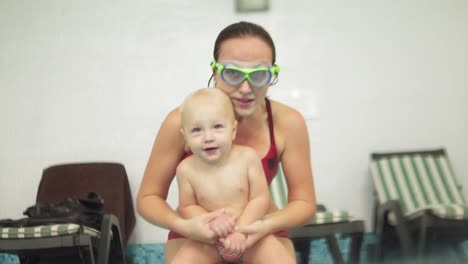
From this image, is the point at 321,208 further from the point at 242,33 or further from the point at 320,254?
the point at 242,33

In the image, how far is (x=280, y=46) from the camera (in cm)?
304

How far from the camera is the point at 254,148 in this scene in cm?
130

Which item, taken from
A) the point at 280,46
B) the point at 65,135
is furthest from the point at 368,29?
the point at 65,135

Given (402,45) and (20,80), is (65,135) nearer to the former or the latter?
(20,80)

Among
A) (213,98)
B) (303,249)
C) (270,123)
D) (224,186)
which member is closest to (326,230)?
(303,249)

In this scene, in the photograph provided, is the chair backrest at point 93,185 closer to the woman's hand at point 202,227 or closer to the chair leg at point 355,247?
the chair leg at point 355,247

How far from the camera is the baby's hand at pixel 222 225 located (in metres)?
1.05

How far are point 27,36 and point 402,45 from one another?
2.34m

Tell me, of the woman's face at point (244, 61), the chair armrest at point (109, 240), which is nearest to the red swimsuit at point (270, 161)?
the woman's face at point (244, 61)

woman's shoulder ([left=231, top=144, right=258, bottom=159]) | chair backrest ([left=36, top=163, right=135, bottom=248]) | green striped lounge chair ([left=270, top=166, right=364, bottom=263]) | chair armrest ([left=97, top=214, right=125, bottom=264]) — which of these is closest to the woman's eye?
woman's shoulder ([left=231, top=144, right=258, bottom=159])

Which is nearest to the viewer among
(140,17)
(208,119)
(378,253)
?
(208,119)

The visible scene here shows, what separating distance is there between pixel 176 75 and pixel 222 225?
2.07m

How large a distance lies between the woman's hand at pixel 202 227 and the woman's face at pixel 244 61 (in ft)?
0.88

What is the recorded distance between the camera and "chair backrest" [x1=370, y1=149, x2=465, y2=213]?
2904 mm
